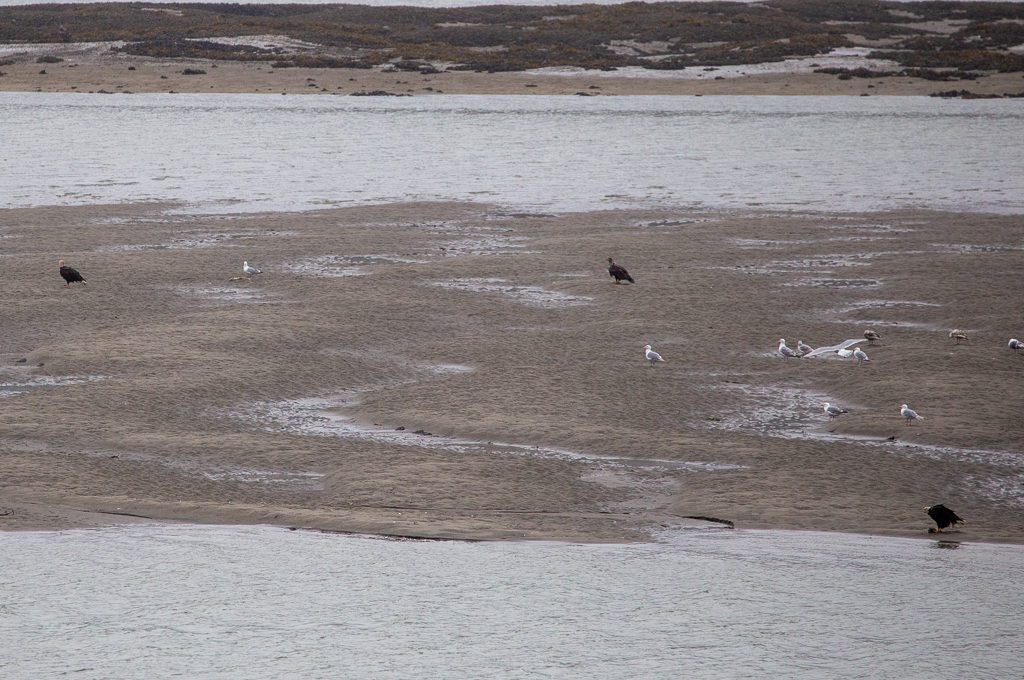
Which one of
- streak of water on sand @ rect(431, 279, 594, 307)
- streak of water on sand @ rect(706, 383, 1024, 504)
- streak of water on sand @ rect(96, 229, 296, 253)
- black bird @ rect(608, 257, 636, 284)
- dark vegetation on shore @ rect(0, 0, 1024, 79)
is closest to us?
streak of water on sand @ rect(706, 383, 1024, 504)

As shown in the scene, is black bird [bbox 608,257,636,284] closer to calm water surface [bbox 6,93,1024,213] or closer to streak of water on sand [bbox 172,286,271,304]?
streak of water on sand [bbox 172,286,271,304]

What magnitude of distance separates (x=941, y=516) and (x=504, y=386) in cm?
466

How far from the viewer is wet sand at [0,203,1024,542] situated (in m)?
9.94

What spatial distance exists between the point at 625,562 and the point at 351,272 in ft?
34.6

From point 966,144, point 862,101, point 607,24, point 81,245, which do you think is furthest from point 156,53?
point 81,245

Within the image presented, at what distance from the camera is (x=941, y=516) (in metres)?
9.35

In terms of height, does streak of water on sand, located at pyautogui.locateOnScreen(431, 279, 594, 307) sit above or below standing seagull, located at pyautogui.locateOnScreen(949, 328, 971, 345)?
below

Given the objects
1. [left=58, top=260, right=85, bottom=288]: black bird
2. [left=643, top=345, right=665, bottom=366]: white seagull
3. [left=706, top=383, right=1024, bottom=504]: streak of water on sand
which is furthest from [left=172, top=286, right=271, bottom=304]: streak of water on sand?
[left=706, top=383, right=1024, bottom=504]: streak of water on sand

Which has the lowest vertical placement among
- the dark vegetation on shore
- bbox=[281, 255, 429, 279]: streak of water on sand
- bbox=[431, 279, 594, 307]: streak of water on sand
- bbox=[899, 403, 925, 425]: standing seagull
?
bbox=[281, 255, 429, 279]: streak of water on sand

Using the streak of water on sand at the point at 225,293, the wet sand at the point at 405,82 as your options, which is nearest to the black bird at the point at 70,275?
the streak of water on sand at the point at 225,293

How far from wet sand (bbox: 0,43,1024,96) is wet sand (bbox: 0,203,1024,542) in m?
41.8

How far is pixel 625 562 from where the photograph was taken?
8.86 meters

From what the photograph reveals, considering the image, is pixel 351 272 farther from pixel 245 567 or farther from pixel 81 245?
pixel 245 567

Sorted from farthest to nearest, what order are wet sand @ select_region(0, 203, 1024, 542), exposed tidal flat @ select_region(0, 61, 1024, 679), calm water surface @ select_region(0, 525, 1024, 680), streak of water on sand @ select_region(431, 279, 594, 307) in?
streak of water on sand @ select_region(431, 279, 594, 307) < wet sand @ select_region(0, 203, 1024, 542) < exposed tidal flat @ select_region(0, 61, 1024, 679) < calm water surface @ select_region(0, 525, 1024, 680)
